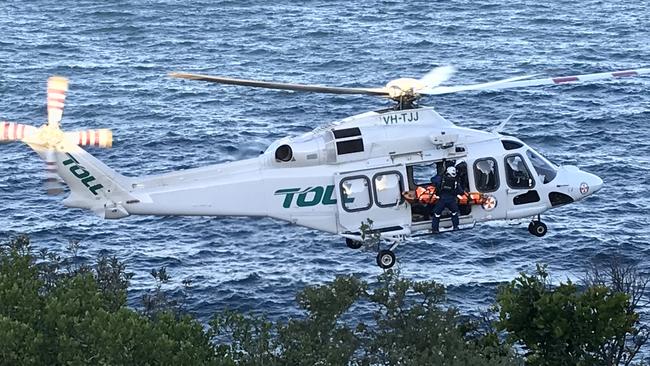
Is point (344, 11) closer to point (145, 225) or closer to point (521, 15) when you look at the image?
point (521, 15)

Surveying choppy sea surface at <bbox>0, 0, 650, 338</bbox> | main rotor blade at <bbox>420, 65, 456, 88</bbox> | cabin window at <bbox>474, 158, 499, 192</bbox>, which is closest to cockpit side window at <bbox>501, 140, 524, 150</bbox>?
cabin window at <bbox>474, 158, 499, 192</bbox>

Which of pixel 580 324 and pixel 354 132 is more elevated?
pixel 354 132

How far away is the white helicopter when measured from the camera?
149 feet

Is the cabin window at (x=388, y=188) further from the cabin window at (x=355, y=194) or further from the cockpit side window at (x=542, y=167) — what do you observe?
the cockpit side window at (x=542, y=167)

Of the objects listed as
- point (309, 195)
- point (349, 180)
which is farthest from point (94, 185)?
point (349, 180)

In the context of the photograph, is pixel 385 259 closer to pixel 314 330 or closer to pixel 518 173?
pixel 518 173

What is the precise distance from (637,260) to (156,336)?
52511 mm

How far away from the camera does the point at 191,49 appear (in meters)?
141

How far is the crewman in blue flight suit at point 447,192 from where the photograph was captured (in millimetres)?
46438

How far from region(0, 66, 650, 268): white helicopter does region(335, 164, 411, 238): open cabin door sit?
0.04 metres

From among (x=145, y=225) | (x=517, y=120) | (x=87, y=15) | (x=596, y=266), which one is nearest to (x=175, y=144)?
(x=145, y=225)

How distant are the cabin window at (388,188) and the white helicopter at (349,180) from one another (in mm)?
36

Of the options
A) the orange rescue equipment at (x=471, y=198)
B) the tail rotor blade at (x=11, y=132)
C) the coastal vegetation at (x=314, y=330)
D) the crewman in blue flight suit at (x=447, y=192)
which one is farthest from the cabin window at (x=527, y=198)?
the tail rotor blade at (x=11, y=132)

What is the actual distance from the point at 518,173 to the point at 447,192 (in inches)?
130
